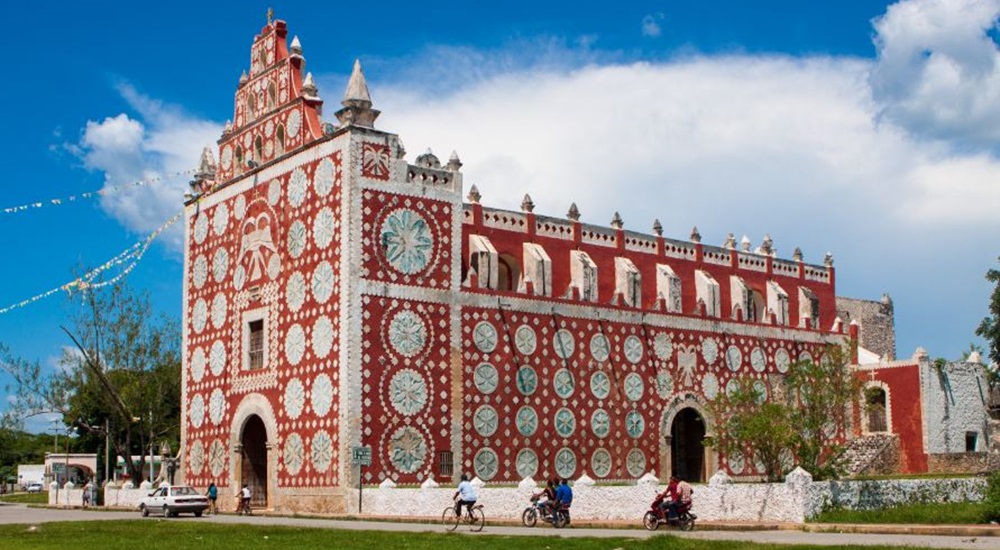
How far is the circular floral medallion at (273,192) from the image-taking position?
41969mm

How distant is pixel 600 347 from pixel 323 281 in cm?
1119

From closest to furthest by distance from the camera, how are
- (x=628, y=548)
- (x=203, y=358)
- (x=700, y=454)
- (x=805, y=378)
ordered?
(x=628, y=548) < (x=805, y=378) < (x=203, y=358) < (x=700, y=454)

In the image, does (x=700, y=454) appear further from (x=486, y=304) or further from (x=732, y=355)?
(x=486, y=304)

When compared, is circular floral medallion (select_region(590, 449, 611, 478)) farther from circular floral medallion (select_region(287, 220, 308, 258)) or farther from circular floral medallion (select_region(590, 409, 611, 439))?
circular floral medallion (select_region(287, 220, 308, 258))

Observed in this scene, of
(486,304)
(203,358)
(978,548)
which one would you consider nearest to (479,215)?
(486,304)

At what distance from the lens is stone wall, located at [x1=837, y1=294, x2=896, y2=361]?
2474 inches

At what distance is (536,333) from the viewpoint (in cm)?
4262

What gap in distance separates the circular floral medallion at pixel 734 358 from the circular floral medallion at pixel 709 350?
0.65 metres

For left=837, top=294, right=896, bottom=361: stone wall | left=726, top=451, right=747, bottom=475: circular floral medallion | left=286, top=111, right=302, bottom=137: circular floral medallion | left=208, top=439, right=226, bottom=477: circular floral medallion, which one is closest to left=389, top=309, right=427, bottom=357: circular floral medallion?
left=286, top=111, right=302, bottom=137: circular floral medallion

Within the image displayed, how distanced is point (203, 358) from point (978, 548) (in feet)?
105

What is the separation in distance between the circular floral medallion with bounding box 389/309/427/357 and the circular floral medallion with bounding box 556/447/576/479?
693 cm

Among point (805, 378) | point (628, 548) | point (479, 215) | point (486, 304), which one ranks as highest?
point (479, 215)

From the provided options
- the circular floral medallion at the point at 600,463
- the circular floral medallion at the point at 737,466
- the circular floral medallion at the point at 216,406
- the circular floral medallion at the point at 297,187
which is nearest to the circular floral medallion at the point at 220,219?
the circular floral medallion at the point at 297,187

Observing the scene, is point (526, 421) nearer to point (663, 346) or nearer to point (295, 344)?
point (663, 346)
